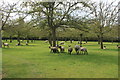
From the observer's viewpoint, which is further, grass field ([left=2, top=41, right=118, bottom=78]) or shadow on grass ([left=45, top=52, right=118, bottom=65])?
shadow on grass ([left=45, top=52, right=118, bottom=65])

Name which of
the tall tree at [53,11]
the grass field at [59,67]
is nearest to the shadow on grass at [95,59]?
the grass field at [59,67]

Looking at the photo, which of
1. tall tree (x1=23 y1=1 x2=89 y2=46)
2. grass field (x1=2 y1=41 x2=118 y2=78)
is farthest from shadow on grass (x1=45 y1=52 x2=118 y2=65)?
tall tree (x1=23 y1=1 x2=89 y2=46)

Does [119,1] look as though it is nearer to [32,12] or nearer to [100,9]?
[100,9]

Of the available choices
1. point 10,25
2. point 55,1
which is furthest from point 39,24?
point 10,25

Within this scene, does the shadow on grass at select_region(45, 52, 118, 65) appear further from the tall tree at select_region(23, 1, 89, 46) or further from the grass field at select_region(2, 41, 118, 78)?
the tall tree at select_region(23, 1, 89, 46)

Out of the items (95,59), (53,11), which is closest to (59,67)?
(95,59)

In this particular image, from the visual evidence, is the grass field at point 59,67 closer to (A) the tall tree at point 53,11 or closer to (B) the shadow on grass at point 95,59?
(B) the shadow on grass at point 95,59

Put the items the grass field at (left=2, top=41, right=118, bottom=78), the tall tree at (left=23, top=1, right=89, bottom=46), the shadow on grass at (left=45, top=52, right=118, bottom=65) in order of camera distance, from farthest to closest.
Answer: the tall tree at (left=23, top=1, right=89, bottom=46) → the shadow on grass at (left=45, top=52, right=118, bottom=65) → the grass field at (left=2, top=41, right=118, bottom=78)

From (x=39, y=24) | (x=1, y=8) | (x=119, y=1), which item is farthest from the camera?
(x=119, y=1)

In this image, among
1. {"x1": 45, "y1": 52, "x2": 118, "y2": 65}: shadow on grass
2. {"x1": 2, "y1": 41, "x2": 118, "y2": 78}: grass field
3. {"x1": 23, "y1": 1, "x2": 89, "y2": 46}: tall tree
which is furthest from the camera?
{"x1": 23, "y1": 1, "x2": 89, "y2": 46}: tall tree

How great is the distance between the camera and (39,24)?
1900 centimetres

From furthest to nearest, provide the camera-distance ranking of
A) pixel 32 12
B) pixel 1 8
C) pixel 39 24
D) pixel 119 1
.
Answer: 1. pixel 119 1
2. pixel 39 24
3. pixel 32 12
4. pixel 1 8

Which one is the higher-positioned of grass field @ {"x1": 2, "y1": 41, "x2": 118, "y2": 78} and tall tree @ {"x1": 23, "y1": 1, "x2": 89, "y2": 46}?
tall tree @ {"x1": 23, "y1": 1, "x2": 89, "y2": 46}

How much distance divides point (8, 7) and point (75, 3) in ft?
36.9
